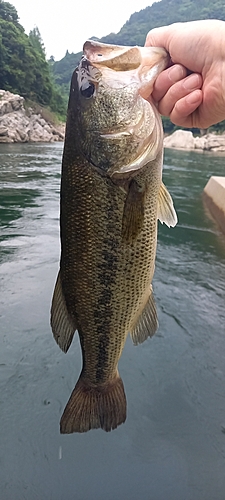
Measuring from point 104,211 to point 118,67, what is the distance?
729mm

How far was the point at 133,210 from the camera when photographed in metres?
2.05

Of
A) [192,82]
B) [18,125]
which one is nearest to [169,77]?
[192,82]

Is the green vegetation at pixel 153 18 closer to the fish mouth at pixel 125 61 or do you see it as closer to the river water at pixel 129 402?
the river water at pixel 129 402

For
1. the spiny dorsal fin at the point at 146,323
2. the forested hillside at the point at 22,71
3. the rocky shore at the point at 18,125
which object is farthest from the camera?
the forested hillside at the point at 22,71

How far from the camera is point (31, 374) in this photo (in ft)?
14.4

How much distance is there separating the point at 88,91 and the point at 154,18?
6706 inches

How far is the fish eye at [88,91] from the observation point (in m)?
2.03

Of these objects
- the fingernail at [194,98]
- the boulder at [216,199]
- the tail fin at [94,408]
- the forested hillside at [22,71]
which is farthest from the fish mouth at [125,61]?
the forested hillside at [22,71]

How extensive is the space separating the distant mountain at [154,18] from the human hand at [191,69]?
4578 inches

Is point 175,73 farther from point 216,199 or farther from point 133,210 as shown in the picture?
point 216,199

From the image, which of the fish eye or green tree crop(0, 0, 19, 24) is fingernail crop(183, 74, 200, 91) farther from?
green tree crop(0, 0, 19, 24)

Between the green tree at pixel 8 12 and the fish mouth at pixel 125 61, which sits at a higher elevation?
the green tree at pixel 8 12

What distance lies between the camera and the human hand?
2164 mm

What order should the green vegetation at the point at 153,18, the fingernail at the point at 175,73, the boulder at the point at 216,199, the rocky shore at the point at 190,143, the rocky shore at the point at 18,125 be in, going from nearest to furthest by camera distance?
the fingernail at the point at 175,73, the boulder at the point at 216,199, the rocky shore at the point at 18,125, the rocky shore at the point at 190,143, the green vegetation at the point at 153,18
